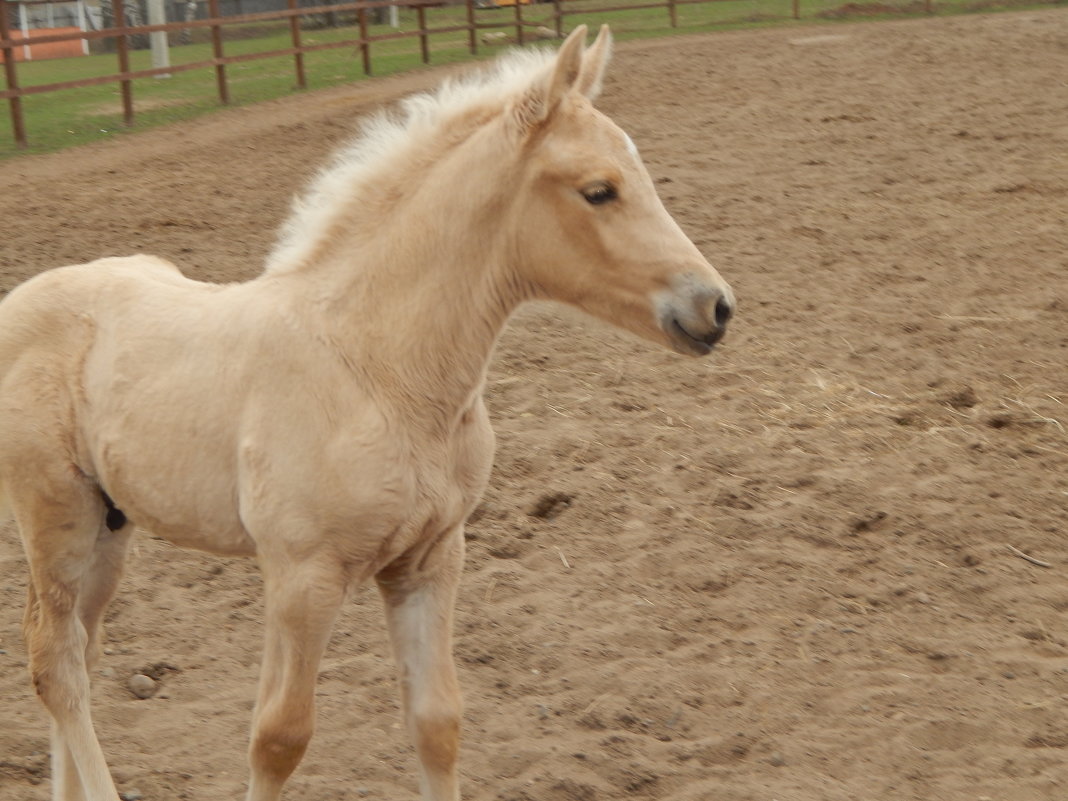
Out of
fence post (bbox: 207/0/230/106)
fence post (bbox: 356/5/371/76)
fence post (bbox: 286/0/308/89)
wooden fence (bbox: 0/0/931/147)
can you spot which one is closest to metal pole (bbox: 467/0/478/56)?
wooden fence (bbox: 0/0/931/147)

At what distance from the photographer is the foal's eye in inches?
109

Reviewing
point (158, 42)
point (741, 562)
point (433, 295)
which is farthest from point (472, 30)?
point (433, 295)

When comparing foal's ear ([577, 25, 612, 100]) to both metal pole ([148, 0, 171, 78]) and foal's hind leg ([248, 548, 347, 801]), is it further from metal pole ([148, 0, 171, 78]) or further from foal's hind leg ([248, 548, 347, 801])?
metal pole ([148, 0, 171, 78])

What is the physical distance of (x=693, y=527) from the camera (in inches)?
193

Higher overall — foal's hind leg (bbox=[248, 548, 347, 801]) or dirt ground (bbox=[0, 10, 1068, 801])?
foal's hind leg (bbox=[248, 548, 347, 801])

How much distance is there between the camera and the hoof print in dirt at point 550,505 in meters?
5.09

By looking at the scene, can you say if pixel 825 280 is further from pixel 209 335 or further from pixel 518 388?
pixel 209 335

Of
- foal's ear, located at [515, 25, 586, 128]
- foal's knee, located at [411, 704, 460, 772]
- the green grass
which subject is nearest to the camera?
foal's ear, located at [515, 25, 586, 128]

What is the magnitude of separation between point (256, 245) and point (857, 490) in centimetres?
490

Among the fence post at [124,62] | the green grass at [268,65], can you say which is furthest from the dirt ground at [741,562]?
the green grass at [268,65]

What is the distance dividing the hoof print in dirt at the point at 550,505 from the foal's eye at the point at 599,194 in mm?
2453

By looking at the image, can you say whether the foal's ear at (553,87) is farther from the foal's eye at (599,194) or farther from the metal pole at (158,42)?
the metal pole at (158,42)

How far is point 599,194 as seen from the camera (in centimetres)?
278

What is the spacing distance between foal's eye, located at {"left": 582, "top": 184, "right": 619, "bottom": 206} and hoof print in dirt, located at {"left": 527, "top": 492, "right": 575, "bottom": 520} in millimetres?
2453
